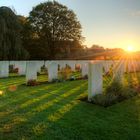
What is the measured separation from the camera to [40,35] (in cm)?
3419

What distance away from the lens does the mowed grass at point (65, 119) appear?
4766 mm

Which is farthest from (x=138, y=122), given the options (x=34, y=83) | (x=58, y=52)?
(x=58, y=52)

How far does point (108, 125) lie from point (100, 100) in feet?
6.70

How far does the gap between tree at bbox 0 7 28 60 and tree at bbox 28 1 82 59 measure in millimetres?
8423

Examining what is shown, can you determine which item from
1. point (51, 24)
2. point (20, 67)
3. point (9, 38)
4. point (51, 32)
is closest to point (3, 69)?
point (20, 67)

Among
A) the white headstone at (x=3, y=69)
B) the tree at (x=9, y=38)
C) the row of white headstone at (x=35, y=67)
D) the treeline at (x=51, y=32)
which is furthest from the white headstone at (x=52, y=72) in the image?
the treeline at (x=51, y=32)

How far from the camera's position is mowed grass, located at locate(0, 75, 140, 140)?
477 centimetres

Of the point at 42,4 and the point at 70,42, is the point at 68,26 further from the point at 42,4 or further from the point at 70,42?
the point at 42,4

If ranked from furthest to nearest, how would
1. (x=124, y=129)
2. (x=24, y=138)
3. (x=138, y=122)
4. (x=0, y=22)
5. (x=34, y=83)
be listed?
(x=0, y=22) < (x=34, y=83) < (x=138, y=122) < (x=124, y=129) < (x=24, y=138)

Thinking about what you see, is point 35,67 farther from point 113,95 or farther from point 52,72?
point 113,95

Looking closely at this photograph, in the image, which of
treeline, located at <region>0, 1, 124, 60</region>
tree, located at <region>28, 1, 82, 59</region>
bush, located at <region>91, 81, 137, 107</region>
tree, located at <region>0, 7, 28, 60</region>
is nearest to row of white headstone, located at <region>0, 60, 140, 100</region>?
bush, located at <region>91, 81, 137, 107</region>

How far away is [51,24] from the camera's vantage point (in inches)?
1345

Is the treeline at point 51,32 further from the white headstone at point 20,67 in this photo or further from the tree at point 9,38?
the white headstone at point 20,67

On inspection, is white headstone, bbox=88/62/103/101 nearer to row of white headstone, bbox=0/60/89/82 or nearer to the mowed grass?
the mowed grass
